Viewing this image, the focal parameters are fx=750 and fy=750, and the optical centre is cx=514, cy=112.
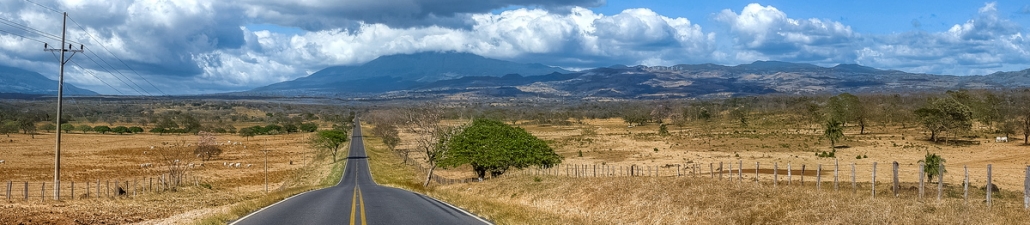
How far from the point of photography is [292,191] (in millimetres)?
A: 45531

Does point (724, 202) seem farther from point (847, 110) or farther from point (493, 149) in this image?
point (847, 110)

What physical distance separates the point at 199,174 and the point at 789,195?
8070 centimetres

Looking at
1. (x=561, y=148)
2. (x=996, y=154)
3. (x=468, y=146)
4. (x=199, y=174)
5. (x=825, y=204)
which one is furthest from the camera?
(x=561, y=148)

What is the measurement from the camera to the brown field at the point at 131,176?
1028 inches

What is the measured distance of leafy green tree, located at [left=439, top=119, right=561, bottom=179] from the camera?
58938 mm

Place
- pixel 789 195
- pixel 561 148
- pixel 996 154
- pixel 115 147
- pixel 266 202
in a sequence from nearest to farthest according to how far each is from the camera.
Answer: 1. pixel 789 195
2. pixel 266 202
3. pixel 996 154
4. pixel 561 148
5. pixel 115 147

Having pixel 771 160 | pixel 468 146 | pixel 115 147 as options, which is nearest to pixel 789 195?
pixel 468 146

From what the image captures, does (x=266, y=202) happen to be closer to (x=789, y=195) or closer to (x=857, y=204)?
(x=789, y=195)

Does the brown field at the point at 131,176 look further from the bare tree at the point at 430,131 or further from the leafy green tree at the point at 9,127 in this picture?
the bare tree at the point at 430,131

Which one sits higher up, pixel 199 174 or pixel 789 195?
pixel 789 195

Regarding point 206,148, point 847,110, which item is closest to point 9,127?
point 206,148

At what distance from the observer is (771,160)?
8025 centimetres

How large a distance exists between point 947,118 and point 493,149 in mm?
69822

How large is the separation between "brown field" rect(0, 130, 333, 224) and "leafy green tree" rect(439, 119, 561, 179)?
15.7 m
